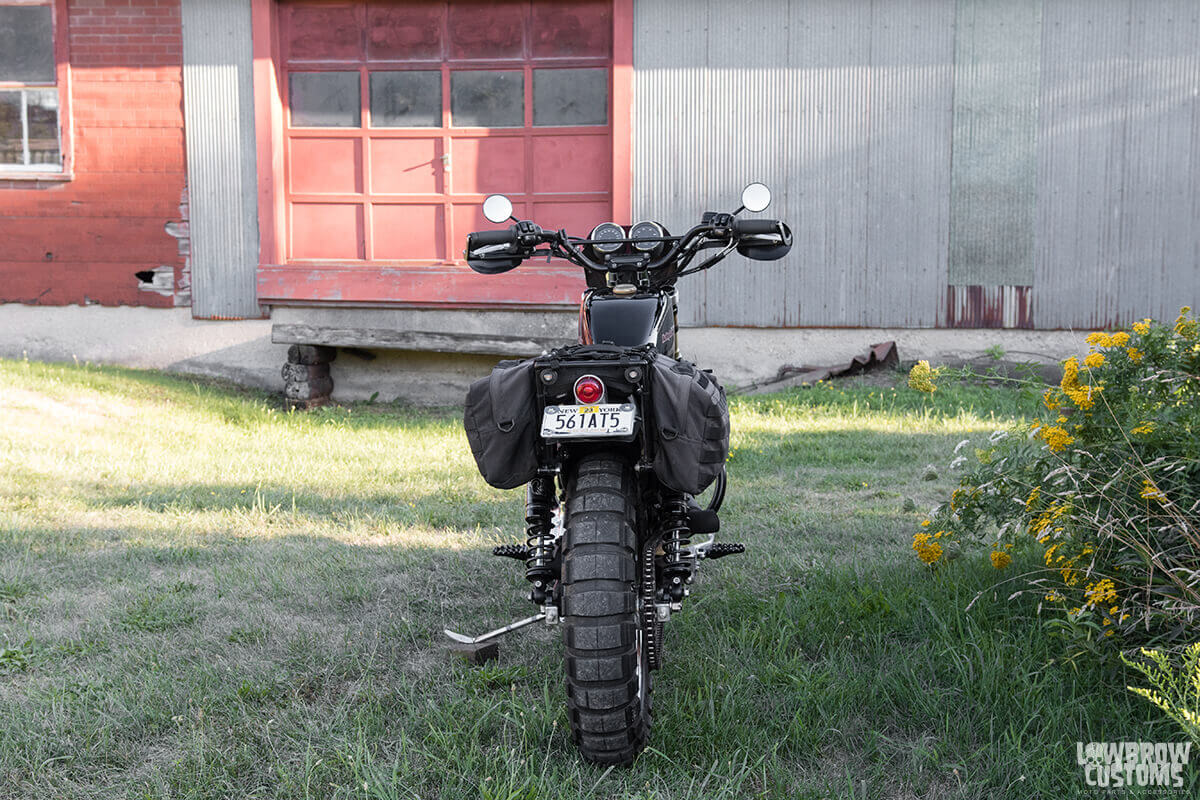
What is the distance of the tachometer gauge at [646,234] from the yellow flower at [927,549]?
1.40 meters

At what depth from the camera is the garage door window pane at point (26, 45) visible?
968cm

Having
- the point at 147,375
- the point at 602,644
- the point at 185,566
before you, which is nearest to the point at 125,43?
the point at 147,375

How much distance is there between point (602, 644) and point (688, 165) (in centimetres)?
763

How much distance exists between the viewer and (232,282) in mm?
9688

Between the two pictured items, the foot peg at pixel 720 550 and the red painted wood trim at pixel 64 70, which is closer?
the foot peg at pixel 720 550

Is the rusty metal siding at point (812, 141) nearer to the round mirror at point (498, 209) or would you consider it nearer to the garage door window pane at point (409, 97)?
the garage door window pane at point (409, 97)

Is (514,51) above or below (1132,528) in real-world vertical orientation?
above

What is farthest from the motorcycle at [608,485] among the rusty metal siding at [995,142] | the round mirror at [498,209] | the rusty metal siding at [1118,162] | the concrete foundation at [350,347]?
the rusty metal siding at [1118,162]

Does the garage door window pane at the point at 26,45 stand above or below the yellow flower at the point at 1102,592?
above

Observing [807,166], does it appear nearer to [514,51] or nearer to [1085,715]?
[514,51]

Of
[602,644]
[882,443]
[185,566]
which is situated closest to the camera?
[602,644]

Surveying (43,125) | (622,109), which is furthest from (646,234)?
(43,125)

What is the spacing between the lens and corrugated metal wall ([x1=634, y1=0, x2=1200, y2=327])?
8.98 m

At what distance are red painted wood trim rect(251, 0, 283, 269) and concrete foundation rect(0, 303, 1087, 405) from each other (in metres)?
0.70
